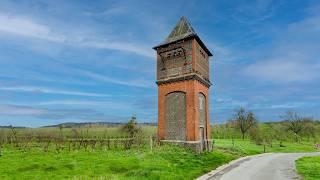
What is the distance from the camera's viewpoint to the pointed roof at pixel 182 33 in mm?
35625

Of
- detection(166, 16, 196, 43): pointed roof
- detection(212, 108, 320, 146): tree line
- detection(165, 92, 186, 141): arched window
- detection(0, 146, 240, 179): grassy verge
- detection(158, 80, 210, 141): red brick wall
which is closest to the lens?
detection(0, 146, 240, 179): grassy verge

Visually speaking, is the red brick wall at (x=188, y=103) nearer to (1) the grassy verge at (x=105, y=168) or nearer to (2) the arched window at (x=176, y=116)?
(2) the arched window at (x=176, y=116)

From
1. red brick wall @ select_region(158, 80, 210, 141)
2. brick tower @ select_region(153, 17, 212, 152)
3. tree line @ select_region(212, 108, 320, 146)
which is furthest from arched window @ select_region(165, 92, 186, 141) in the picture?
tree line @ select_region(212, 108, 320, 146)

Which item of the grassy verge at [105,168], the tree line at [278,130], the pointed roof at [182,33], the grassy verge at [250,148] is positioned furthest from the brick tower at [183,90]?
the tree line at [278,130]

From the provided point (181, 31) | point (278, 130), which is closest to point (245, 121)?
point (278, 130)

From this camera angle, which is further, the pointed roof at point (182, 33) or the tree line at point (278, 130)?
the tree line at point (278, 130)

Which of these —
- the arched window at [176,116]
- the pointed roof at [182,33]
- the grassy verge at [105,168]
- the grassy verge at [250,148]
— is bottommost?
the grassy verge at [250,148]

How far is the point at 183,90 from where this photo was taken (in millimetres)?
34469

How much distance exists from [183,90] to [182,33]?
298 inches

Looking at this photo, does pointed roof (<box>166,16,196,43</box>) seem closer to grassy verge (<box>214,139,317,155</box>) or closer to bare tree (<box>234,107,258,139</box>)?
grassy verge (<box>214,139,317,155</box>)

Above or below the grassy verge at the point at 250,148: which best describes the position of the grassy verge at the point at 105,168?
above

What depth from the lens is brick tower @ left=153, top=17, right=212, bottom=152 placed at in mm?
33562

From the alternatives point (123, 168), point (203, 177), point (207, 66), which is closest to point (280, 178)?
point (203, 177)

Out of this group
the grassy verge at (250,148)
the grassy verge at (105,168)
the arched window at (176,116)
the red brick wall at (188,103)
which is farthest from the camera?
the grassy verge at (250,148)
